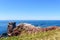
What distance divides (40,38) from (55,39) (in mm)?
1196

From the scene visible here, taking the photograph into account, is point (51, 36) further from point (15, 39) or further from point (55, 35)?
point (15, 39)

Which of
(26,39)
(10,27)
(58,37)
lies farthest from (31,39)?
(10,27)

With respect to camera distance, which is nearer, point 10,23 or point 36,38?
point 36,38

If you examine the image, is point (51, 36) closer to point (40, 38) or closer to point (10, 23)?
point (40, 38)

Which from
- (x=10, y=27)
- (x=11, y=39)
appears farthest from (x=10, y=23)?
(x=11, y=39)

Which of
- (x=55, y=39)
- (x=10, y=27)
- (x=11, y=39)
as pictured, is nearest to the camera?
(x=55, y=39)

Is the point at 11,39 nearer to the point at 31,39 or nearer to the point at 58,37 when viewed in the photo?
the point at 31,39

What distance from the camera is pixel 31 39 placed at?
12.4 metres

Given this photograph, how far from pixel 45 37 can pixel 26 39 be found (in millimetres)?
1519

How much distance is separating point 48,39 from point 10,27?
34290 mm

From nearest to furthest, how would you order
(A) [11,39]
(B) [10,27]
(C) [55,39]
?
(C) [55,39]
(A) [11,39]
(B) [10,27]

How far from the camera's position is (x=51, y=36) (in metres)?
12.8

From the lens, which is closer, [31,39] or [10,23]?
[31,39]

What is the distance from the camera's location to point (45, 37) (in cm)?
1268
